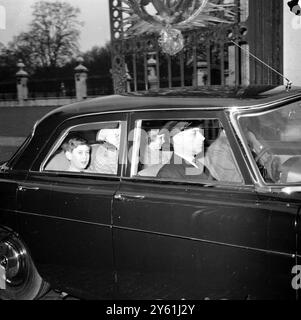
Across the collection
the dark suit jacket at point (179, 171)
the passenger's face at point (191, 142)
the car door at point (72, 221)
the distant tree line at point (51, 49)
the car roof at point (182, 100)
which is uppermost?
the distant tree line at point (51, 49)

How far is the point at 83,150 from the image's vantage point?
121 inches

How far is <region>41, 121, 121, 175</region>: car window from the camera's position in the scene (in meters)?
2.99

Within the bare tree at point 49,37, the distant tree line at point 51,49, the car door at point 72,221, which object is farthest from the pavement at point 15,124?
the car door at point 72,221

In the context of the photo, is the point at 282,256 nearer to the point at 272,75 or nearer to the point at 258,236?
the point at 258,236

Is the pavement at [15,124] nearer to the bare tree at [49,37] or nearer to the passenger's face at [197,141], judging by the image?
the bare tree at [49,37]

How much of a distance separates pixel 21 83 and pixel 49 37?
2025 mm

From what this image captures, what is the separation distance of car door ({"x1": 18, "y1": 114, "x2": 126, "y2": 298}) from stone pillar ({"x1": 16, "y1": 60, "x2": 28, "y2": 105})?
14712 millimetres

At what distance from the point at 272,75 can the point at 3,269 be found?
6820 millimetres

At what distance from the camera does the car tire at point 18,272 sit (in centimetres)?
321

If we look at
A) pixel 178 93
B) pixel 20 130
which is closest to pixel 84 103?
pixel 178 93

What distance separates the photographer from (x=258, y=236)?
2234mm

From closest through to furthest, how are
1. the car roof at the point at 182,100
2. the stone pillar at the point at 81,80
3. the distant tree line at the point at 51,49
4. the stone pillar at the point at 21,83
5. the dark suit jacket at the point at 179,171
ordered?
the car roof at the point at 182,100 < the dark suit jacket at the point at 179,171 < the distant tree line at the point at 51,49 < the stone pillar at the point at 81,80 < the stone pillar at the point at 21,83

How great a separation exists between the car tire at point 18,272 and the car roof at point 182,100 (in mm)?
936

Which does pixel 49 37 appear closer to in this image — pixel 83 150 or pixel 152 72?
pixel 152 72
